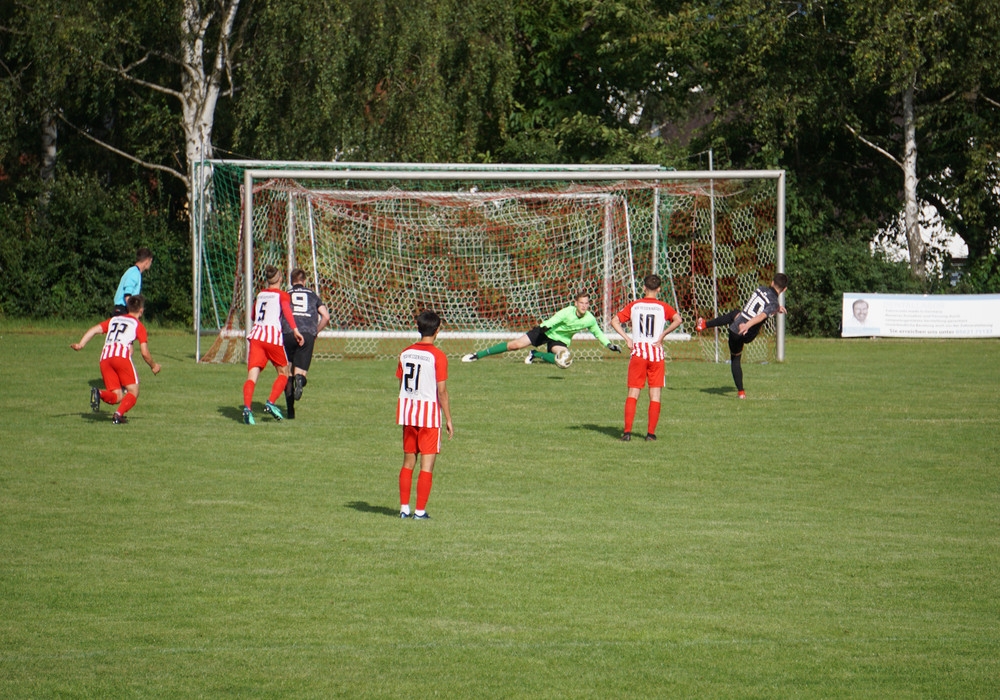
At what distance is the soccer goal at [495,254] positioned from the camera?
24.5 metres

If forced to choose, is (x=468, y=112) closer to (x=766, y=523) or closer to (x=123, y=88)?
(x=123, y=88)

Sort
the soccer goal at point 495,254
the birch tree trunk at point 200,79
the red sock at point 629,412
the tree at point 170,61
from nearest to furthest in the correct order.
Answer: the red sock at point 629,412, the soccer goal at point 495,254, the tree at point 170,61, the birch tree trunk at point 200,79

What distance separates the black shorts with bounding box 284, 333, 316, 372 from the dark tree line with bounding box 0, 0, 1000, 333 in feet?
44.4

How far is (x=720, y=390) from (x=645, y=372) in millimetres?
5167

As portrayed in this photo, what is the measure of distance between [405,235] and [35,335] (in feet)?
30.8

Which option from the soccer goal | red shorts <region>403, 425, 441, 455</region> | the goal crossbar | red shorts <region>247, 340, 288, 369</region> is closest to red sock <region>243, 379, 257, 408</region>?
red shorts <region>247, 340, 288, 369</region>

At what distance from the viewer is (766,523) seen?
10.1m

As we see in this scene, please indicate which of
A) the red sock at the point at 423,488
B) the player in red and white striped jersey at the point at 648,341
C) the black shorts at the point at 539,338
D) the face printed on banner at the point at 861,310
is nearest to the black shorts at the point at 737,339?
the black shorts at the point at 539,338

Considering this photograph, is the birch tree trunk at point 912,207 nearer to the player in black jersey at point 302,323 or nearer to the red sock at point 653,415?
the red sock at point 653,415

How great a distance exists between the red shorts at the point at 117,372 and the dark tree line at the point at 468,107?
15077 millimetres

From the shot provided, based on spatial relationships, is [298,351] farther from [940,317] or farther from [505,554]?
[940,317]

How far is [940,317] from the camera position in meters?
29.5

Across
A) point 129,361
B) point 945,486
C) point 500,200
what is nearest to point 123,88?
point 500,200

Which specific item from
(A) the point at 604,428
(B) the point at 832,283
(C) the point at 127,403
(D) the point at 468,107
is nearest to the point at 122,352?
(C) the point at 127,403
